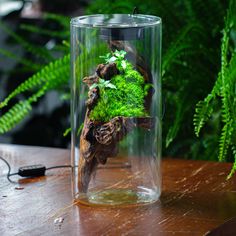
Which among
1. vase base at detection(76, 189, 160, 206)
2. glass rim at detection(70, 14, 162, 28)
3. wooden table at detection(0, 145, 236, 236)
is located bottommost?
wooden table at detection(0, 145, 236, 236)

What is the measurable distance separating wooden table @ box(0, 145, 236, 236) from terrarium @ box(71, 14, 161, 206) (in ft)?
0.15

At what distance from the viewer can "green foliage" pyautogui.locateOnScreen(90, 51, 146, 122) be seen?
1.29 m

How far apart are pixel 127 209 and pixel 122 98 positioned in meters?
0.19

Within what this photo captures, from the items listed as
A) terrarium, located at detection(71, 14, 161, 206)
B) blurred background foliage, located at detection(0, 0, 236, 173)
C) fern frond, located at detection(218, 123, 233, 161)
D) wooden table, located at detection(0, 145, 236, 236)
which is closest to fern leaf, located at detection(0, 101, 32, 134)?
blurred background foliage, located at detection(0, 0, 236, 173)

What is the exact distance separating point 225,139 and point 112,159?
0.71ft

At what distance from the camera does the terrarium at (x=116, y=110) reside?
130cm

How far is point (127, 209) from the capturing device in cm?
129

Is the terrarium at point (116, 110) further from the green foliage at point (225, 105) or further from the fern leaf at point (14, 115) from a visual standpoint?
the fern leaf at point (14, 115)

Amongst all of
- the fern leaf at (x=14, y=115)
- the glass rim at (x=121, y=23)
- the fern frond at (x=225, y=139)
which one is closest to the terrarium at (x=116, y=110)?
the glass rim at (x=121, y=23)

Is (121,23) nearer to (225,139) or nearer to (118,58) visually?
(118,58)

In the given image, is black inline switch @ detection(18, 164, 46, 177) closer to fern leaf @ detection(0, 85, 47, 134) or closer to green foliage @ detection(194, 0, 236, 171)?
fern leaf @ detection(0, 85, 47, 134)

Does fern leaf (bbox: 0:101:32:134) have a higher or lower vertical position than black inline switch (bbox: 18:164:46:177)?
higher

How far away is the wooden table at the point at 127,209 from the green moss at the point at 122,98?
0.16 metres

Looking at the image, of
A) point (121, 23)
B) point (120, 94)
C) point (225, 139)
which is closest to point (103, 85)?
point (120, 94)
